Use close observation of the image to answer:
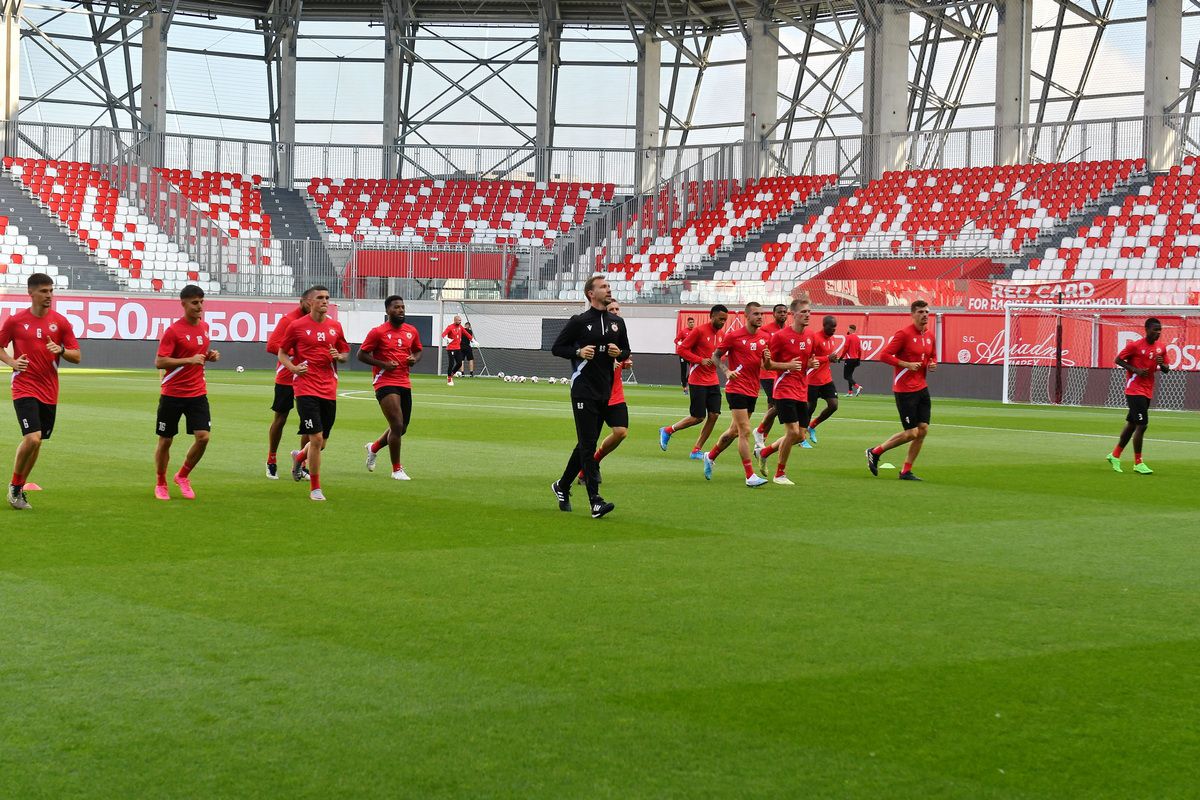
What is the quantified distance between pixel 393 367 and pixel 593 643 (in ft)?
27.8

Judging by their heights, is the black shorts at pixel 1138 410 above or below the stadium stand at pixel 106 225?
below

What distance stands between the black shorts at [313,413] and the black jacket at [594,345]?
7.95ft

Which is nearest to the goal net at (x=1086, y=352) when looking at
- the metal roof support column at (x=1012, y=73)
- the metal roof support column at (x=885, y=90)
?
the metal roof support column at (x=1012, y=73)

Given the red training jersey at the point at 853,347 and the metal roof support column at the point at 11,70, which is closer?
the red training jersey at the point at 853,347

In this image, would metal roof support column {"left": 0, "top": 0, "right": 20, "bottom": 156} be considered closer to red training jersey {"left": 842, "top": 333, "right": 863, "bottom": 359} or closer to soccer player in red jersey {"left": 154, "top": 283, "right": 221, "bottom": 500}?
red training jersey {"left": 842, "top": 333, "right": 863, "bottom": 359}

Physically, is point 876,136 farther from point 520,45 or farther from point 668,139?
point 520,45

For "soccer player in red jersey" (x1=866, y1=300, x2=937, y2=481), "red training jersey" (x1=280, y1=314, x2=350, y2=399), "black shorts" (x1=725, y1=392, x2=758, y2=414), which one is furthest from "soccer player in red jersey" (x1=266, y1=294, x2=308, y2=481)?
"soccer player in red jersey" (x1=866, y1=300, x2=937, y2=481)

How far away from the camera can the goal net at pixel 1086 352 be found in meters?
33.1

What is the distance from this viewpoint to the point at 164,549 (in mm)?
9586

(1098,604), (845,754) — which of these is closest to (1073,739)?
(845,754)

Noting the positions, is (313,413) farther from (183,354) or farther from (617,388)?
(617,388)

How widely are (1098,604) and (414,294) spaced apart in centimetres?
4387

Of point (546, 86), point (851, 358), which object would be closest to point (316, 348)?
point (851, 358)

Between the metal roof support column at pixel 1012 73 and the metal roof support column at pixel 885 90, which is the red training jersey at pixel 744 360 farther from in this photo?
the metal roof support column at pixel 885 90
